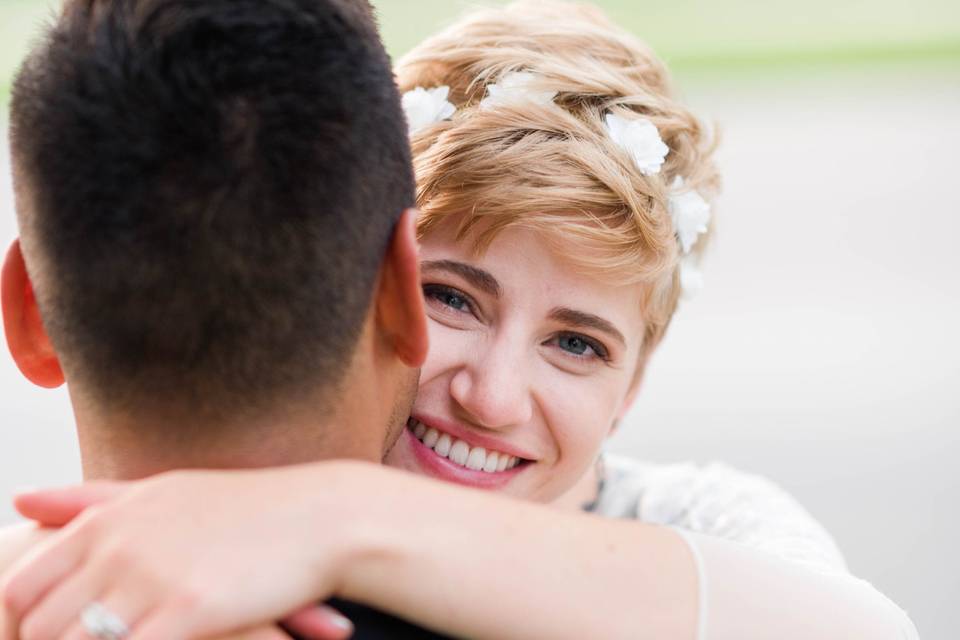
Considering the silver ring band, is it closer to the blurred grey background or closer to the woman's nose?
the woman's nose

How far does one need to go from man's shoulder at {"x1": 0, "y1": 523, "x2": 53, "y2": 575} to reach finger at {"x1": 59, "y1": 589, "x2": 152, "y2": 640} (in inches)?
5.4

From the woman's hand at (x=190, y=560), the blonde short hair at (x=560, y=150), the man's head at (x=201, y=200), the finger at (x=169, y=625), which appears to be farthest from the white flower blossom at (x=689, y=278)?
the finger at (x=169, y=625)

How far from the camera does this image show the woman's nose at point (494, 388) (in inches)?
59.7

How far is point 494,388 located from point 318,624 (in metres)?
0.67

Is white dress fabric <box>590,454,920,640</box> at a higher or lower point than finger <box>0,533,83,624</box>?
higher

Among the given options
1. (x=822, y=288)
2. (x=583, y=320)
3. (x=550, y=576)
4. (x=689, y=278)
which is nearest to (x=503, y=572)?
(x=550, y=576)

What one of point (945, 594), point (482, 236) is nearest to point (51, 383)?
Answer: point (482, 236)

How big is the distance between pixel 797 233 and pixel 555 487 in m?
2.97

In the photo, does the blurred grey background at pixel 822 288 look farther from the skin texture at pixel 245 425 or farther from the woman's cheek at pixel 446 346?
the skin texture at pixel 245 425

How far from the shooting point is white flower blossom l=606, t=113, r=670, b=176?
1616 mm

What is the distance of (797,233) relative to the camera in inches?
176

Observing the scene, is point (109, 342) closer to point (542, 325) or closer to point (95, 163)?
point (95, 163)

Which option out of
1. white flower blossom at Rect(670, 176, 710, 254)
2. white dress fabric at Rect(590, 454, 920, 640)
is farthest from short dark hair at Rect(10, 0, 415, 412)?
white flower blossom at Rect(670, 176, 710, 254)

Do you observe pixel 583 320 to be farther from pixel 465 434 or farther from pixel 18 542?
pixel 18 542
